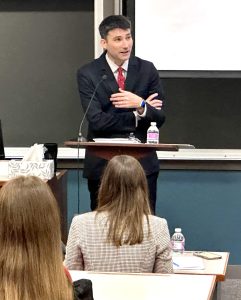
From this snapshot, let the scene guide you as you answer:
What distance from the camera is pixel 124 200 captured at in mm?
2885

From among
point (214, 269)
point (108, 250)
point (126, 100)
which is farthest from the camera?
point (126, 100)

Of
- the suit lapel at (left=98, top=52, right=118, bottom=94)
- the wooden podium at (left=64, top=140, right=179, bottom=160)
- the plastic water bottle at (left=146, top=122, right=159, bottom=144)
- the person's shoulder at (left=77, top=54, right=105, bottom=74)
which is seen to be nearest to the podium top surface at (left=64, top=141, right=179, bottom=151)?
the wooden podium at (left=64, top=140, right=179, bottom=160)

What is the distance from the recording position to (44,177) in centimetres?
402

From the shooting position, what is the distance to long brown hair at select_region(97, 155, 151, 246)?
2.81 meters

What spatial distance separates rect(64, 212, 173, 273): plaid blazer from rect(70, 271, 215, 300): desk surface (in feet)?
0.42

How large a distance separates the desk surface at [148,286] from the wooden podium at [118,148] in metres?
1.12

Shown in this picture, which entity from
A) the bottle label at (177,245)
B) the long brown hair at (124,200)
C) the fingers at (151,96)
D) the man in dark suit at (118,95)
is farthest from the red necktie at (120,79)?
the long brown hair at (124,200)

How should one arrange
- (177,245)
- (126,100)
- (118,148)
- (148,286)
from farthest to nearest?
(126,100) → (118,148) → (177,245) → (148,286)

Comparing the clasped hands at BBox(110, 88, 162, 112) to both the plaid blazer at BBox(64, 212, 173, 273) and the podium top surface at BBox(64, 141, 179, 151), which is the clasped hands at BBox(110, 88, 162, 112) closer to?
the podium top surface at BBox(64, 141, 179, 151)

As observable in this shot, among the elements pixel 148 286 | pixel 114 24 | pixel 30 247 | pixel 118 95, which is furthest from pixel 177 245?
pixel 30 247

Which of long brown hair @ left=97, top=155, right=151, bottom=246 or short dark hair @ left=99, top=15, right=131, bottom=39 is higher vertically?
short dark hair @ left=99, top=15, right=131, bottom=39

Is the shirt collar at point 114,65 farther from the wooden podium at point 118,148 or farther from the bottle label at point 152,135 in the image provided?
the wooden podium at point 118,148

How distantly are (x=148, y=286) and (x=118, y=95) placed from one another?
174cm

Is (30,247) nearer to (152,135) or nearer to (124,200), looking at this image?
(124,200)
